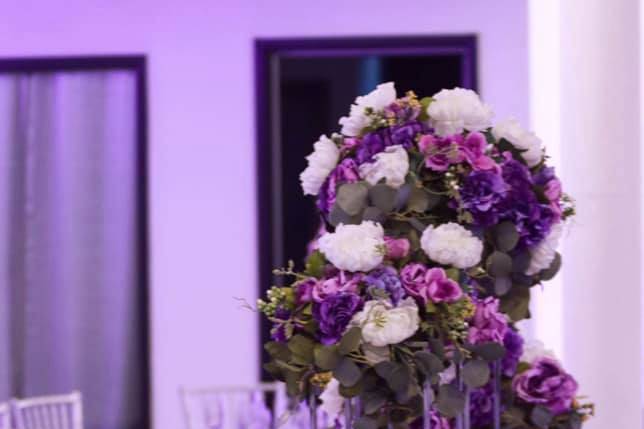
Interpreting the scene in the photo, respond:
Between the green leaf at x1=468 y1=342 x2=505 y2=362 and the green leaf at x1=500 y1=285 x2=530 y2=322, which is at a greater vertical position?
the green leaf at x1=500 y1=285 x2=530 y2=322

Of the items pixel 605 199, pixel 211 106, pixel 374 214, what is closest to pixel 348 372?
pixel 374 214

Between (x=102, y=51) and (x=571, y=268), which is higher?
(x=102, y=51)

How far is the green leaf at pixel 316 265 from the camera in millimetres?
1426

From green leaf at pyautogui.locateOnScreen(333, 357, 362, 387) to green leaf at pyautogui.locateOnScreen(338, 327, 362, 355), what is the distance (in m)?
0.02

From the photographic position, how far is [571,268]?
76.3 inches

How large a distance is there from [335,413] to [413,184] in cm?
40

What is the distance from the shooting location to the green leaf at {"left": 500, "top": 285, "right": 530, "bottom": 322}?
57.9 inches

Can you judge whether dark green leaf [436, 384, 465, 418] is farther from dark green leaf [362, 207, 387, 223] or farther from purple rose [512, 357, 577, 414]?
dark green leaf [362, 207, 387, 223]

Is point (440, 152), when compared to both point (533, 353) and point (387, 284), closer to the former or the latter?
point (387, 284)

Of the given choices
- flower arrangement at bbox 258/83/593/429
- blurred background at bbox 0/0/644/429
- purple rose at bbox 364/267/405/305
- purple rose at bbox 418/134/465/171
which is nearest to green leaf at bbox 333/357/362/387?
flower arrangement at bbox 258/83/593/429

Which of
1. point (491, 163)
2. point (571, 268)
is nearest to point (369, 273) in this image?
point (491, 163)

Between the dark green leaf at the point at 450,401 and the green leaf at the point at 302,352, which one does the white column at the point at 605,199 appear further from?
the green leaf at the point at 302,352

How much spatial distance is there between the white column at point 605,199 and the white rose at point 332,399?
70cm

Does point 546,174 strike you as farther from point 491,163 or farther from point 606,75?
point 606,75
